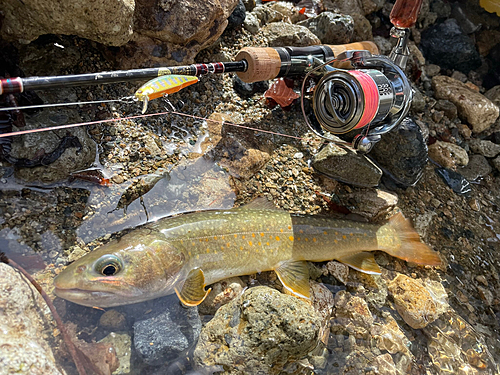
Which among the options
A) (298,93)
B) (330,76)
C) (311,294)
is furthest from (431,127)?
(311,294)

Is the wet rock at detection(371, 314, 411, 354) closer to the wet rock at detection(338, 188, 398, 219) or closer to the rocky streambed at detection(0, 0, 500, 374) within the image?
the rocky streambed at detection(0, 0, 500, 374)

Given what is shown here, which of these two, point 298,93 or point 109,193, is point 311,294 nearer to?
point 109,193

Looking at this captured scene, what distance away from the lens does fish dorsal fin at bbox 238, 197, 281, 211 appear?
3195 millimetres

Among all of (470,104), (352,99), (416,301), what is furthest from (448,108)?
(416,301)

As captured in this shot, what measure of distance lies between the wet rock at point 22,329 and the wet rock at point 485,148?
204 inches

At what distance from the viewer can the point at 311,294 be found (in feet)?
9.58

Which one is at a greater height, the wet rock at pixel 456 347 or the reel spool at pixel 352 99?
the reel spool at pixel 352 99

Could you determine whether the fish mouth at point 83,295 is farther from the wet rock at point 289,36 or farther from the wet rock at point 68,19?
the wet rock at point 289,36

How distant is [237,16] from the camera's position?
4348 millimetres

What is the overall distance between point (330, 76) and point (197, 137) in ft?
4.42

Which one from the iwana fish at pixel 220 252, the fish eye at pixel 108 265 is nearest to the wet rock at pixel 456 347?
the iwana fish at pixel 220 252

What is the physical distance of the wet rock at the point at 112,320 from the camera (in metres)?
2.44

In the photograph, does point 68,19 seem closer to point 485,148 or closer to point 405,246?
point 405,246

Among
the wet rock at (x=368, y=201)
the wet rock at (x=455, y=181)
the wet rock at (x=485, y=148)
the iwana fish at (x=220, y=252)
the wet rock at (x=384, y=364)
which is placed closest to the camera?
the iwana fish at (x=220, y=252)
